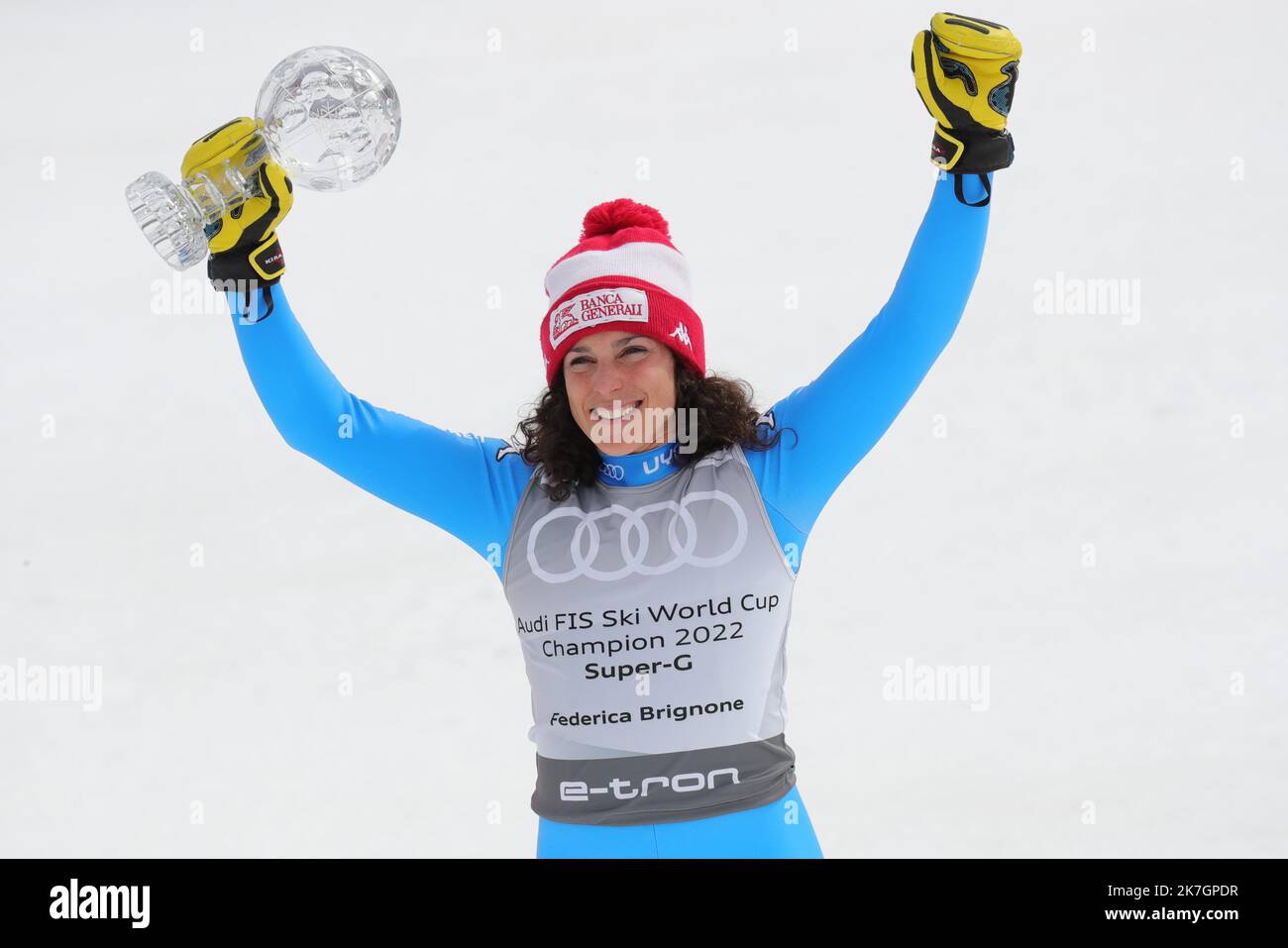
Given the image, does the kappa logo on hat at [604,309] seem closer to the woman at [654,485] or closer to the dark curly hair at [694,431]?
the woman at [654,485]

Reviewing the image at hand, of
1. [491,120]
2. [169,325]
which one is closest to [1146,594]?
[491,120]

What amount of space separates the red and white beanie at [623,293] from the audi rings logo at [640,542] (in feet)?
0.79

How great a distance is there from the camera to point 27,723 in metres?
4.09

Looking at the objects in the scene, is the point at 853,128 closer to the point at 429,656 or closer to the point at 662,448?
the point at 429,656

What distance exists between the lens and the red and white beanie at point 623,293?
83.0 inches

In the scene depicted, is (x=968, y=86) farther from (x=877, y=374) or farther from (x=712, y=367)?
(x=712, y=367)

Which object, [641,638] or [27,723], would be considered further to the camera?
[27,723]

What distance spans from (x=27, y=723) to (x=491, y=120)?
262 centimetres

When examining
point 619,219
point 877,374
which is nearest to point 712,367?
point 619,219

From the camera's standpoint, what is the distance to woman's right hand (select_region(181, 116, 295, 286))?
6.59 feet

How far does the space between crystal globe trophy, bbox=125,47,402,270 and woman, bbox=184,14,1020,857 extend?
22 mm

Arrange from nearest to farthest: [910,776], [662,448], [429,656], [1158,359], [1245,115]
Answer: [662,448], [910,776], [429,656], [1158,359], [1245,115]
